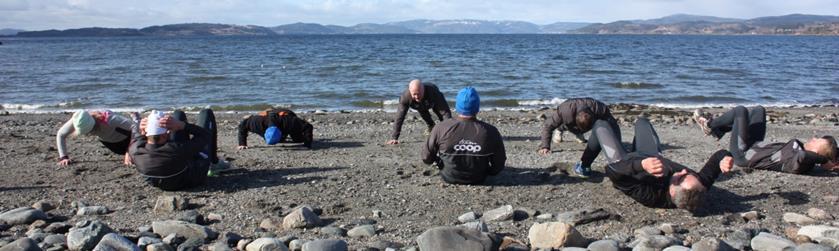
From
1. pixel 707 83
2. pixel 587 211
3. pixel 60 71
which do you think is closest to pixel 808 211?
pixel 587 211

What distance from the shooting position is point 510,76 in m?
27.1

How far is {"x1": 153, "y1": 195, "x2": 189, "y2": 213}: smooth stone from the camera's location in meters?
6.34

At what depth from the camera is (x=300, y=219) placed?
5715 millimetres

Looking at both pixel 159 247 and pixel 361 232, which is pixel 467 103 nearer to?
pixel 361 232

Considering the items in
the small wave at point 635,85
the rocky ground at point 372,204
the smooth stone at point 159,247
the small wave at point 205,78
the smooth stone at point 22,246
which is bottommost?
the small wave at point 635,85

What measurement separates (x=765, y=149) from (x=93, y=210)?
750cm

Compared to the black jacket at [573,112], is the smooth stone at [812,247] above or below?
below

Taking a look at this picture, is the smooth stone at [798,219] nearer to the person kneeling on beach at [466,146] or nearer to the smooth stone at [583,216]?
the smooth stone at [583,216]

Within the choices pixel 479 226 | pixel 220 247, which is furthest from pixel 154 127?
pixel 479 226

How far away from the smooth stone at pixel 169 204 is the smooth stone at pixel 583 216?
3541 millimetres

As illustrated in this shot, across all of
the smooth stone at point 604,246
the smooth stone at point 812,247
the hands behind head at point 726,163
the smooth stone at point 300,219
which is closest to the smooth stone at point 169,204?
the smooth stone at point 300,219

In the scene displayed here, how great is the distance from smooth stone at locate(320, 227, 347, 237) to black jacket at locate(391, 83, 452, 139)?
15.3 feet

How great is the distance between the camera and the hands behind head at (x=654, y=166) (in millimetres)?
5707

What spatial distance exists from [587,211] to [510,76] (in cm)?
2138
